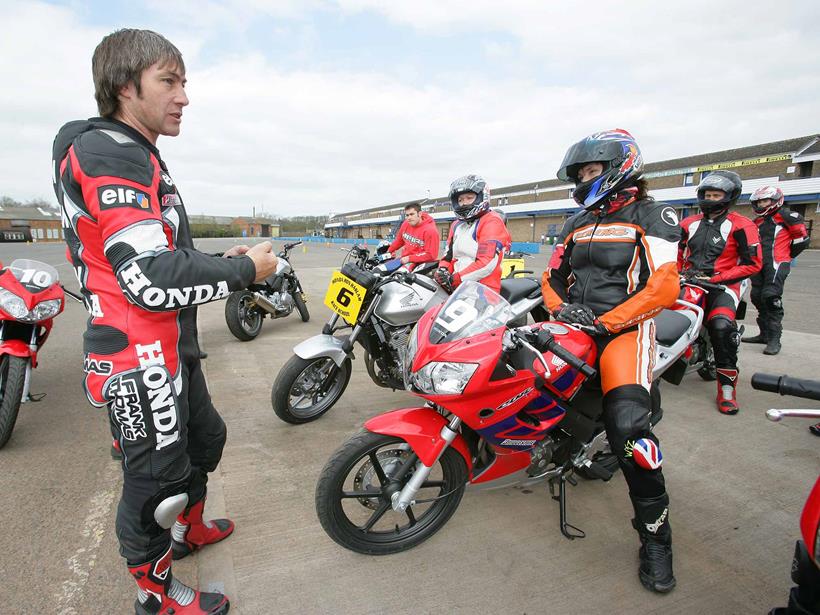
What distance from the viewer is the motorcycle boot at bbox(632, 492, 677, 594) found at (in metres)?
1.96

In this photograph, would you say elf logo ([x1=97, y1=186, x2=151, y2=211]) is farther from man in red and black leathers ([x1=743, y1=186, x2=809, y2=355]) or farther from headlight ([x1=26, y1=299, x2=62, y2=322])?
man in red and black leathers ([x1=743, y1=186, x2=809, y2=355])

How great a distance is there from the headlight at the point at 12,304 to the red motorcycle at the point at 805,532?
4.05m

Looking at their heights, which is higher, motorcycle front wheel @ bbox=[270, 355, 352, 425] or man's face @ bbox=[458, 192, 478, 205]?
man's face @ bbox=[458, 192, 478, 205]

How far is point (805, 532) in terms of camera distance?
1.11 m

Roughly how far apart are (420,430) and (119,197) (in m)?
1.42

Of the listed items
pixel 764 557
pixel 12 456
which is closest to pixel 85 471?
pixel 12 456

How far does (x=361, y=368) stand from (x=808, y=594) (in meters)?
4.03

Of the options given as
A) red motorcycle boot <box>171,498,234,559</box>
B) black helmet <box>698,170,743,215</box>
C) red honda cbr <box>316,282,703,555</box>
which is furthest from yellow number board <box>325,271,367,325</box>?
black helmet <box>698,170,743,215</box>

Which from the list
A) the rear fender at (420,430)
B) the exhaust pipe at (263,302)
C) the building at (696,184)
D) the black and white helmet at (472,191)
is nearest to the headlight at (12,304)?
the rear fender at (420,430)

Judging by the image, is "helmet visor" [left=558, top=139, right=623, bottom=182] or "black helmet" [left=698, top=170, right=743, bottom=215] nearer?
"helmet visor" [left=558, top=139, right=623, bottom=182]

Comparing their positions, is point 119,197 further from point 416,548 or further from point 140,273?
point 416,548

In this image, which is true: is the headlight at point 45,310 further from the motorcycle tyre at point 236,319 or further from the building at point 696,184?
the building at point 696,184

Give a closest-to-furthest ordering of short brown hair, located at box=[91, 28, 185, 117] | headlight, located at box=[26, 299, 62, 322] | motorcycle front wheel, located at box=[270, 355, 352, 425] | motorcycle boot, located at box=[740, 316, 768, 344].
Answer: short brown hair, located at box=[91, 28, 185, 117]
headlight, located at box=[26, 299, 62, 322]
motorcycle front wheel, located at box=[270, 355, 352, 425]
motorcycle boot, located at box=[740, 316, 768, 344]

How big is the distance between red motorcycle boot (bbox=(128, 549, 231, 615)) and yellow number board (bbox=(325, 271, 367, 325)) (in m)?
2.00
